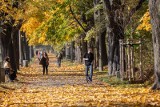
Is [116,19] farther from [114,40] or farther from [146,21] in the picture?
[146,21]

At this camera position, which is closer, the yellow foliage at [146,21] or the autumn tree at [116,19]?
the autumn tree at [116,19]

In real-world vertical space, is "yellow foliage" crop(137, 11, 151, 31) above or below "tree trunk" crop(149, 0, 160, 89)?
above

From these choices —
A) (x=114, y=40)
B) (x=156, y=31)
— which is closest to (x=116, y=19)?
(x=114, y=40)

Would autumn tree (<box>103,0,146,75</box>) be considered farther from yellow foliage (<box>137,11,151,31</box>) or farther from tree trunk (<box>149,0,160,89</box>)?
tree trunk (<box>149,0,160,89</box>)

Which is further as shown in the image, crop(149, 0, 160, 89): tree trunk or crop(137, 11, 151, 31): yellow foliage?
crop(137, 11, 151, 31): yellow foliage

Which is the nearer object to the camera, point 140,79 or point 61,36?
point 140,79

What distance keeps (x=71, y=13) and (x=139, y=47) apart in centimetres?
1755

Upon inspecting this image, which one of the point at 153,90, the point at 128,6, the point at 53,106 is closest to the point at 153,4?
the point at 153,90

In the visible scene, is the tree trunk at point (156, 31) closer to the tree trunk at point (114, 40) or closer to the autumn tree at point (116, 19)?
the autumn tree at point (116, 19)

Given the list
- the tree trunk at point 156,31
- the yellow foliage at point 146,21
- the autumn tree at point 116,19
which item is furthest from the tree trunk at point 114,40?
the tree trunk at point 156,31

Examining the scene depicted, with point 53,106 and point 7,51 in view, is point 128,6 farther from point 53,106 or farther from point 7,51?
point 53,106

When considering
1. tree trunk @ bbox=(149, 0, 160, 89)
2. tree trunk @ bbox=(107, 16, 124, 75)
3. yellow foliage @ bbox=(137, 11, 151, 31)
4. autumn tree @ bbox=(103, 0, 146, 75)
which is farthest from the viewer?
yellow foliage @ bbox=(137, 11, 151, 31)

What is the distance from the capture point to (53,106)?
14422 mm

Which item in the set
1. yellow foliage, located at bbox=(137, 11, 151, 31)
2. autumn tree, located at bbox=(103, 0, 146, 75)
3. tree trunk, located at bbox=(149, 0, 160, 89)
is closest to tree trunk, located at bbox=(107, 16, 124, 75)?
autumn tree, located at bbox=(103, 0, 146, 75)
